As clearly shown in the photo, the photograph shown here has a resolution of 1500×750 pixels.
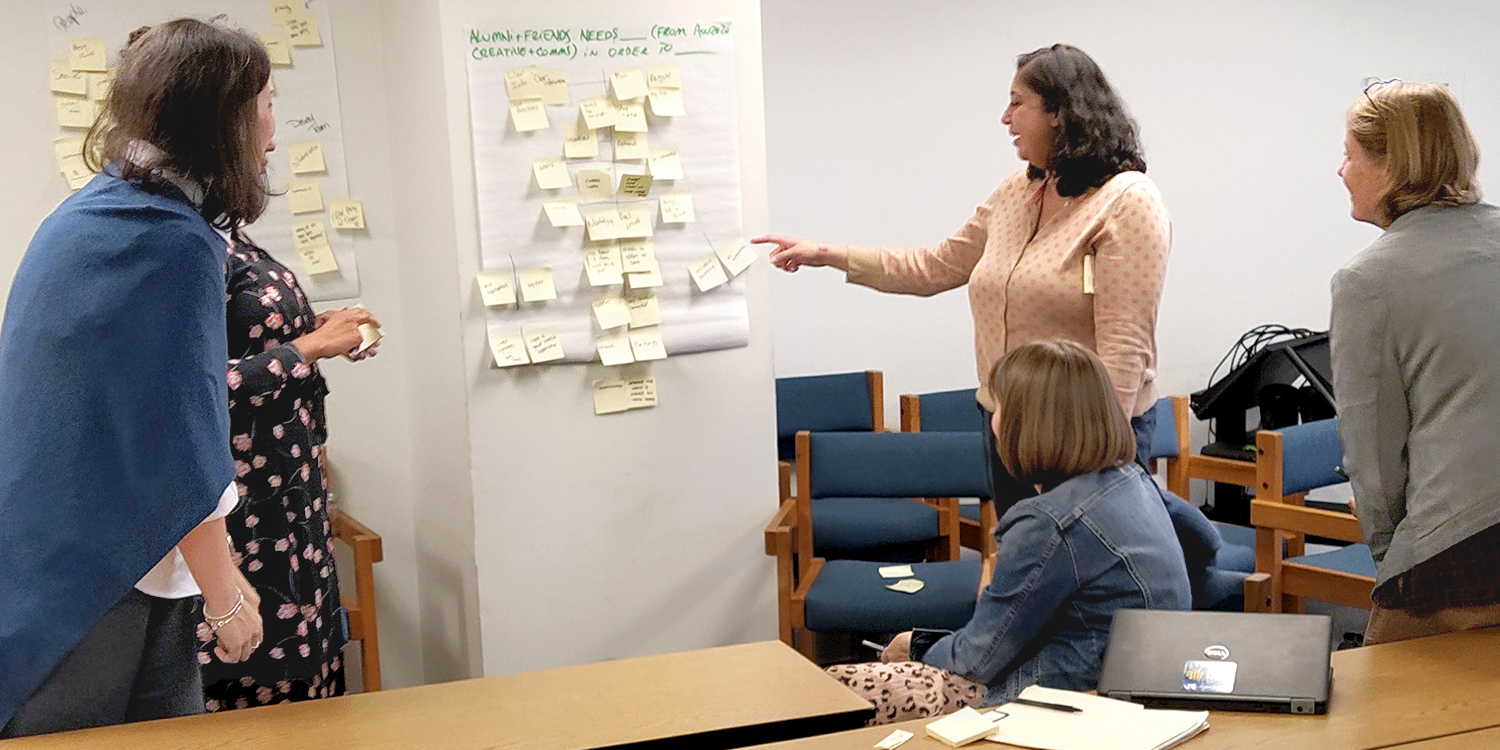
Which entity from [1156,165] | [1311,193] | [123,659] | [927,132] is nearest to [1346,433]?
[123,659]

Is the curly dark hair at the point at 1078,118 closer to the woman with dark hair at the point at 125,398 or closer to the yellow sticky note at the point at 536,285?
the yellow sticky note at the point at 536,285

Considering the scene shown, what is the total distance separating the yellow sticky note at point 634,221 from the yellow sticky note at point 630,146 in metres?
0.12

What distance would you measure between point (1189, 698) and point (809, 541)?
198cm

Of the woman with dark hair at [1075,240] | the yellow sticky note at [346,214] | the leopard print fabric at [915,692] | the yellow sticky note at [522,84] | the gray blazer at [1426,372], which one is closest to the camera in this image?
the gray blazer at [1426,372]

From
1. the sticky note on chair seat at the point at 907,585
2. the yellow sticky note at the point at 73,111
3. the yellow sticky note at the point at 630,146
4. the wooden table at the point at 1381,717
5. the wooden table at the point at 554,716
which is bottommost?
the sticky note on chair seat at the point at 907,585

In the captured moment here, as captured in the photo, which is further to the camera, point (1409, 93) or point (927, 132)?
point (927, 132)

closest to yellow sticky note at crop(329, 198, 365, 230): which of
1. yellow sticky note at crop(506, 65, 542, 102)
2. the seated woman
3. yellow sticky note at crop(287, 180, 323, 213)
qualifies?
yellow sticky note at crop(287, 180, 323, 213)

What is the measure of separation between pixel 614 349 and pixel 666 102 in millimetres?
621

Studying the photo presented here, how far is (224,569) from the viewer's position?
6.23ft

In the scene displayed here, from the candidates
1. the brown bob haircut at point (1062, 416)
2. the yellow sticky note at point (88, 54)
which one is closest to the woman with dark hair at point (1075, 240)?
the brown bob haircut at point (1062, 416)

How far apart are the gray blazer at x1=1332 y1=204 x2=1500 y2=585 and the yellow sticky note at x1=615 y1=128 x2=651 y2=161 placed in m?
1.79

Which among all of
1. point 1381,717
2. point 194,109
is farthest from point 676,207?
point 1381,717

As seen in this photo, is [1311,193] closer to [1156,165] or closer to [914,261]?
[1156,165]

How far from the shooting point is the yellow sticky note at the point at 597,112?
3383 millimetres
